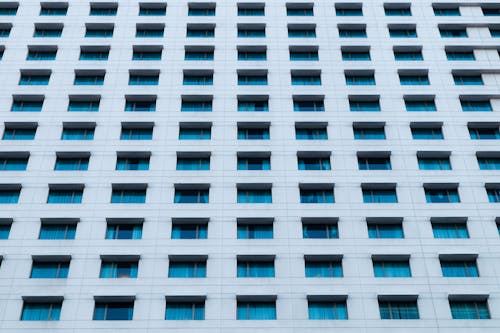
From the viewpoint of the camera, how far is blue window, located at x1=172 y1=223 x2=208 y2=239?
35.7m

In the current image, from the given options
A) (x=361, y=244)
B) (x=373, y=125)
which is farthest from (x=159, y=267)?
(x=373, y=125)

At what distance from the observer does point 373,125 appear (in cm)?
4062

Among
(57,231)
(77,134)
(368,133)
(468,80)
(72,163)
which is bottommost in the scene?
(57,231)

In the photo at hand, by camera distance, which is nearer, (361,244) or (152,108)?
(361,244)

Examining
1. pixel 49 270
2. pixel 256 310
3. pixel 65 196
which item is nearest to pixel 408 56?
pixel 256 310

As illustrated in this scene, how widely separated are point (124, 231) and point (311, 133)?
43.9 ft

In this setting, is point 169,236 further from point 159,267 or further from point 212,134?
point 212,134

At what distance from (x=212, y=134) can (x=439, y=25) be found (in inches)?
779

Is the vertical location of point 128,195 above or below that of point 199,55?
below

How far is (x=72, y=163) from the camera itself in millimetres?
38875

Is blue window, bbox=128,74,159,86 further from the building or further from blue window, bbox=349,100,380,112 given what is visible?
blue window, bbox=349,100,380,112

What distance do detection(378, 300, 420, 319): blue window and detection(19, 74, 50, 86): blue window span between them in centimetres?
2660

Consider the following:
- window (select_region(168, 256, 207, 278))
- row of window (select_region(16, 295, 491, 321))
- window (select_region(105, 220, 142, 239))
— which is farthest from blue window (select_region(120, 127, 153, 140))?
row of window (select_region(16, 295, 491, 321))

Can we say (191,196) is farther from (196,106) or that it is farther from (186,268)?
(196,106)
